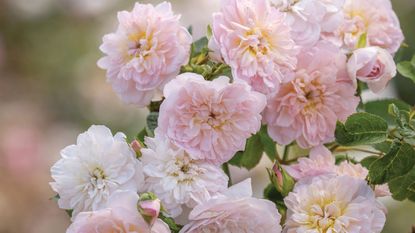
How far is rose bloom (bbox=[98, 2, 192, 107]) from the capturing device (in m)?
0.69

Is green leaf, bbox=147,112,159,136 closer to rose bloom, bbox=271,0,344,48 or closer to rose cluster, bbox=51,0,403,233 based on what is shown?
rose cluster, bbox=51,0,403,233

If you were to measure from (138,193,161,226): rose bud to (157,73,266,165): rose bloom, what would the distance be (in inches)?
2.3

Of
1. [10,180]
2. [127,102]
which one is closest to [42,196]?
[10,180]

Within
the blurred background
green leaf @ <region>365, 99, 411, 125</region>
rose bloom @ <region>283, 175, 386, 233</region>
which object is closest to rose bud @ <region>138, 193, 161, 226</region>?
rose bloom @ <region>283, 175, 386, 233</region>

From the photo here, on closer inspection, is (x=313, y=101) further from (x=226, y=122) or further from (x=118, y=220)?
(x=118, y=220)

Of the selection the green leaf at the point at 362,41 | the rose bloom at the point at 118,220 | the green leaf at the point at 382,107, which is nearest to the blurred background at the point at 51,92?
the green leaf at the point at 382,107

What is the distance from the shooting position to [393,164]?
26.1 inches

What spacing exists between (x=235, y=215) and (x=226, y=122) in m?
0.07

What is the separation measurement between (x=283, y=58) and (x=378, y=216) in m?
0.14

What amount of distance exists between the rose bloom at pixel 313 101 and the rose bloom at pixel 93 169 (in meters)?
0.13

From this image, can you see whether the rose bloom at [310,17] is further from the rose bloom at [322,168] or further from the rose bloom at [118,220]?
the rose bloom at [118,220]

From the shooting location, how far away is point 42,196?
6.58ft

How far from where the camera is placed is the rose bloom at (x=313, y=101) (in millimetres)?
696

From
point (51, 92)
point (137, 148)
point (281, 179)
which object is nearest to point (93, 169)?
point (137, 148)
